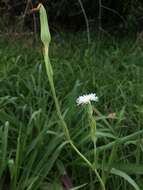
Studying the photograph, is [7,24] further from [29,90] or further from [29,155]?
[29,155]

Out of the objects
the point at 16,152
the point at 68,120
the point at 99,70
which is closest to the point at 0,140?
the point at 16,152

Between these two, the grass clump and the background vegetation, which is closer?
the grass clump

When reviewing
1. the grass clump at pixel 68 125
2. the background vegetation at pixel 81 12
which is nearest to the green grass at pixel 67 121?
the grass clump at pixel 68 125

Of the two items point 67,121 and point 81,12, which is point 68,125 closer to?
point 67,121

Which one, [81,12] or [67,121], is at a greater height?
[67,121]

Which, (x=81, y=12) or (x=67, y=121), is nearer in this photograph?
(x=67, y=121)

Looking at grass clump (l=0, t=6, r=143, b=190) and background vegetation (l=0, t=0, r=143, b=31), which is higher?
grass clump (l=0, t=6, r=143, b=190)

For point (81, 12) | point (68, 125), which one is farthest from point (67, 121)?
point (81, 12)

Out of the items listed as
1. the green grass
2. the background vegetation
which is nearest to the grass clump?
the green grass

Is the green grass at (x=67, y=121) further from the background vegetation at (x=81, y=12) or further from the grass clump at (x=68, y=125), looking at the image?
the background vegetation at (x=81, y=12)

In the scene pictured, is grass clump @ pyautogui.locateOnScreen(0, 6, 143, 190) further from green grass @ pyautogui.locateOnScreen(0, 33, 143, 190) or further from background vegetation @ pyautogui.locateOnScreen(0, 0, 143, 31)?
background vegetation @ pyautogui.locateOnScreen(0, 0, 143, 31)
